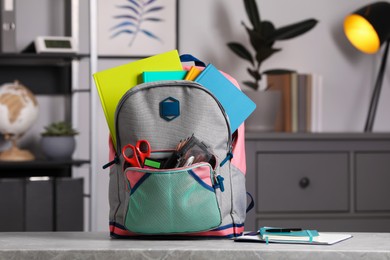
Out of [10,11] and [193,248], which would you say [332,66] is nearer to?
[10,11]

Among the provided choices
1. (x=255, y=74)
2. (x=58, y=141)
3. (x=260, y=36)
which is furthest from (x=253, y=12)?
(x=58, y=141)

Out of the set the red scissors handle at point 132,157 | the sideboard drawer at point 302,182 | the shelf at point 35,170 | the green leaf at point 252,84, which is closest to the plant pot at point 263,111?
the green leaf at point 252,84

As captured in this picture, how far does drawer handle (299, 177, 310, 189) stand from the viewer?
2855 millimetres

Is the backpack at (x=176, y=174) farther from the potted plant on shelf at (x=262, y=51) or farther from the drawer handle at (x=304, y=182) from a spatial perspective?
the potted plant on shelf at (x=262, y=51)

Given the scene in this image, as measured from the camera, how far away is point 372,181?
291cm

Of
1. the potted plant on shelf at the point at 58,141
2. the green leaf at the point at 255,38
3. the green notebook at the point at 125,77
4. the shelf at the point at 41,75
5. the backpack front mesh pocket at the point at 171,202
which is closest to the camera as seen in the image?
the backpack front mesh pocket at the point at 171,202

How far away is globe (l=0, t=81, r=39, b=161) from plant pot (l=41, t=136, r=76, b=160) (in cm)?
7

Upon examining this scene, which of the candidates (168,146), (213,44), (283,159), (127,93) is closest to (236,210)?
(168,146)

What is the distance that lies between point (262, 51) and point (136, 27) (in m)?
0.59

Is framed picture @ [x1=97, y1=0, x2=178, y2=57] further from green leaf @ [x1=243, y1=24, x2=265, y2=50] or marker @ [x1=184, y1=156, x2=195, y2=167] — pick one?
marker @ [x1=184, y1=156, x2=195, y2=167]

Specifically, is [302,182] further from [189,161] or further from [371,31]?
[189,161]

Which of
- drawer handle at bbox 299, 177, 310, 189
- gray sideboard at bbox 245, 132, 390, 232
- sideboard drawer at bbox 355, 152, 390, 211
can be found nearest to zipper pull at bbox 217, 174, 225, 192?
gray sideboard at bbox 245, 132, 390, 232

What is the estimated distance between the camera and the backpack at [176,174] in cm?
122

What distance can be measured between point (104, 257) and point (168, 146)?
0.28 metres
